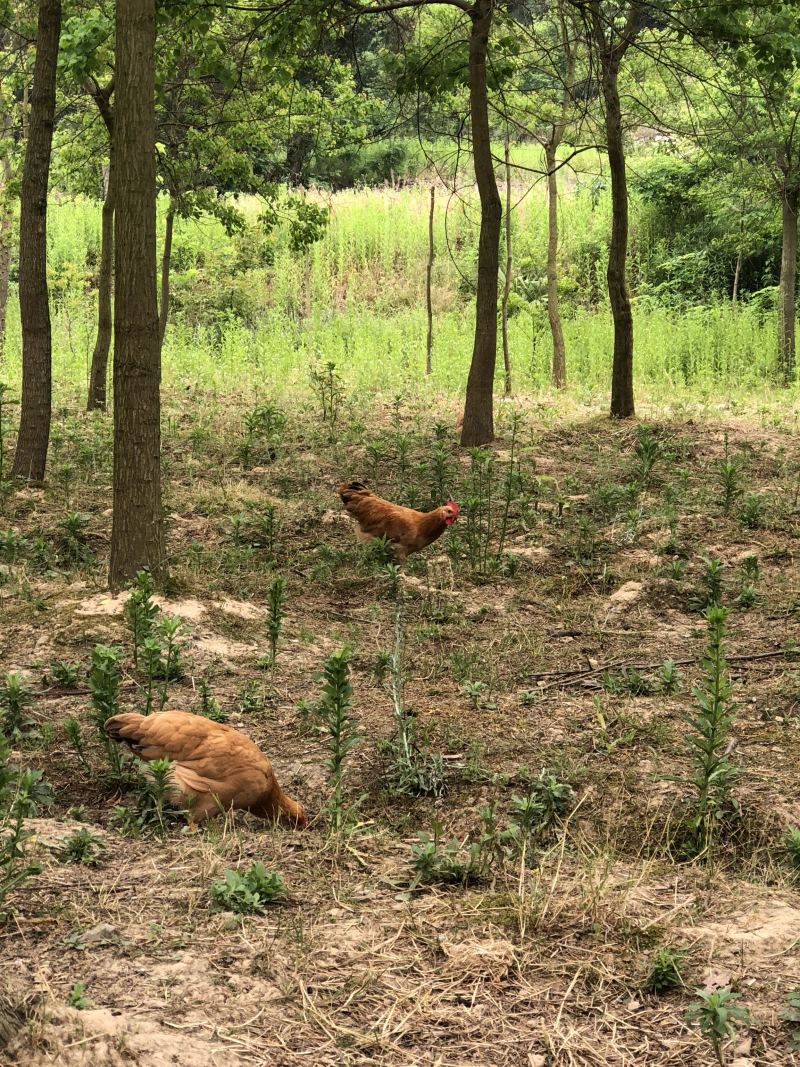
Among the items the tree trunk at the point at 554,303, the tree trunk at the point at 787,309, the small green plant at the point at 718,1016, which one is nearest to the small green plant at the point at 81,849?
the small green plant at the point at 718,1016

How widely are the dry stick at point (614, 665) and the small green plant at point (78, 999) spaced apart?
3295 millimetres

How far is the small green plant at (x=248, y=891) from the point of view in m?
3.00

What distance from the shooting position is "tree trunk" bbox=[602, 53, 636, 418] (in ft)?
39.3

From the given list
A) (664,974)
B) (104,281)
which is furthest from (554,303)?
(664,974)

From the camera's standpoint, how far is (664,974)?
274cm

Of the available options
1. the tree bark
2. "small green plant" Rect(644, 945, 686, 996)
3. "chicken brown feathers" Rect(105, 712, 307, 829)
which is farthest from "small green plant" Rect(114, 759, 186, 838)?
the tree bark

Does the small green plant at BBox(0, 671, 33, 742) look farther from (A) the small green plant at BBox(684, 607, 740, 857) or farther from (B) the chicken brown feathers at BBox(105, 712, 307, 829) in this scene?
(A) the small green plant at BBox(684, 607, 740, 857)

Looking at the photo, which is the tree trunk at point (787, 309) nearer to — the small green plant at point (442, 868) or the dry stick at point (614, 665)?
the dry stick at point (614, 665)

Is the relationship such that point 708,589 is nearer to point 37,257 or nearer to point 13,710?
point 13,710

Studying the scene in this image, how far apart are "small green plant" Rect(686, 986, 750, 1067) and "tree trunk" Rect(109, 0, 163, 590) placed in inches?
176

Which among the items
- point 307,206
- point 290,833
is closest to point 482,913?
point 290,833

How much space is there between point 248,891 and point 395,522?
14.5 feet

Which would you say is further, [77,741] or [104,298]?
[104,298]

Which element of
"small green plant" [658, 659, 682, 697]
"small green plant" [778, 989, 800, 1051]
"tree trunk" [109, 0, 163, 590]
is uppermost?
"tree trunk" [109, 0, 163, 590]
